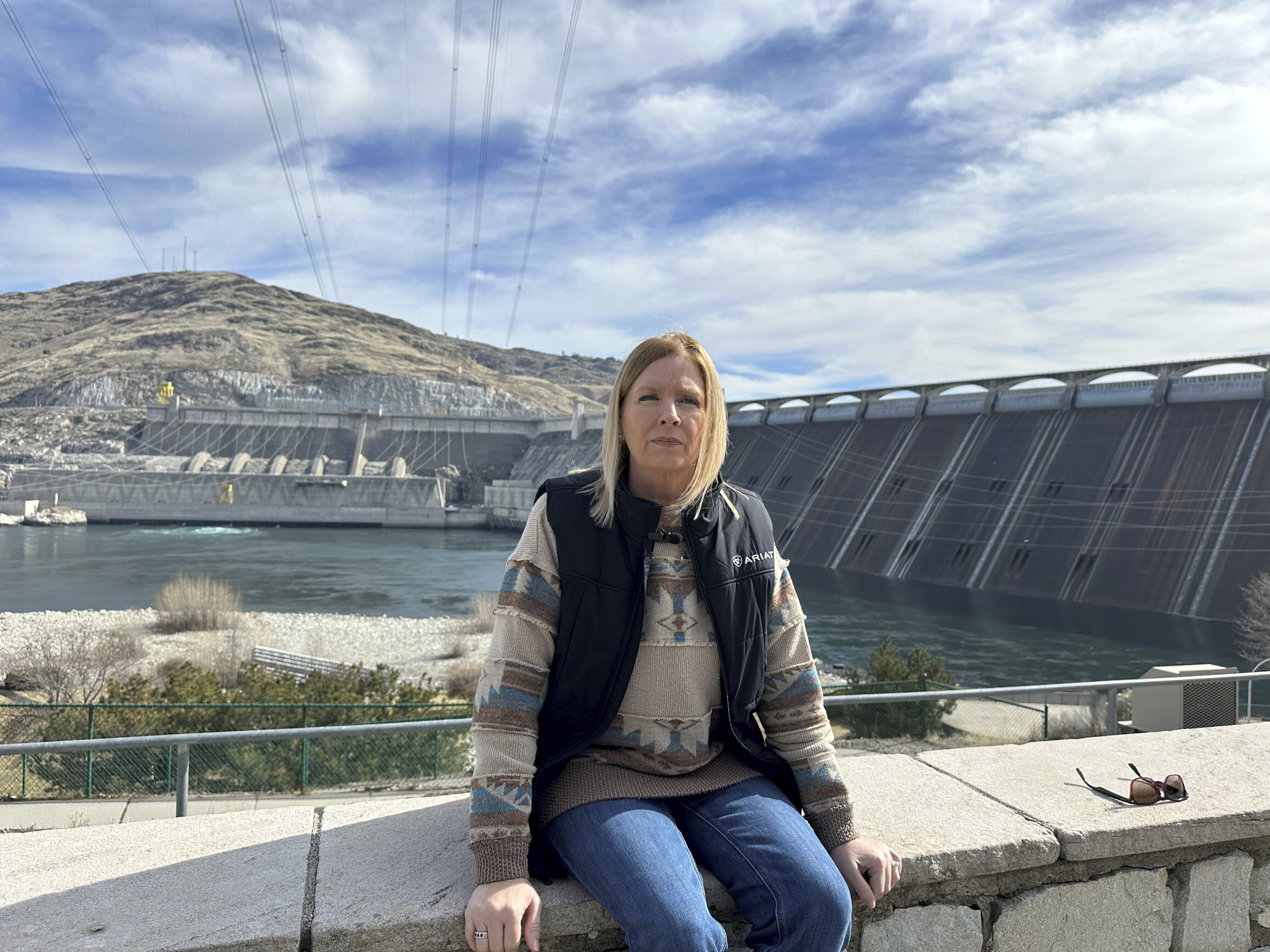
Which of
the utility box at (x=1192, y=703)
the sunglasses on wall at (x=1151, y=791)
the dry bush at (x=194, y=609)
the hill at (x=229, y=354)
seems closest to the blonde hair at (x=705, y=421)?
the sunglasses on wall at (x=1151, y=791)

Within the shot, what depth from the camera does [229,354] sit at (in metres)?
89.5

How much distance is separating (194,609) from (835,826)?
2335 cm

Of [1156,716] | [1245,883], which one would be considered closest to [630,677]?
[1245,883]

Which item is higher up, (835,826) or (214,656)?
(835,826)

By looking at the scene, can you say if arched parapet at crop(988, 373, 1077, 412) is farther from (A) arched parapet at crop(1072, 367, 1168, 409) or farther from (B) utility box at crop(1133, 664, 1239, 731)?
(B) utility box at crop(1133, 664, 1239, 731)

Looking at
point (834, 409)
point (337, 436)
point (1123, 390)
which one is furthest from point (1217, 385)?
point (337, 436)

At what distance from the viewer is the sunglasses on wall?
7.19 feet

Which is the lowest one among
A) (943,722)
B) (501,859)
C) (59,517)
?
(943,722)

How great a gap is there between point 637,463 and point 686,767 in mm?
685

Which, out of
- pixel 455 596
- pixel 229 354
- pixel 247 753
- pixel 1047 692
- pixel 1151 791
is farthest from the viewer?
pixel 229 354

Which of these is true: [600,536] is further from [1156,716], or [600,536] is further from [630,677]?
[1156,716]

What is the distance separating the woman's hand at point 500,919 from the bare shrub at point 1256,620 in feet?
68.8

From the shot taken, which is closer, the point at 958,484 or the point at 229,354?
the point at 958,484

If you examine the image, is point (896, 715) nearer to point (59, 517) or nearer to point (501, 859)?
point (501, 859)
